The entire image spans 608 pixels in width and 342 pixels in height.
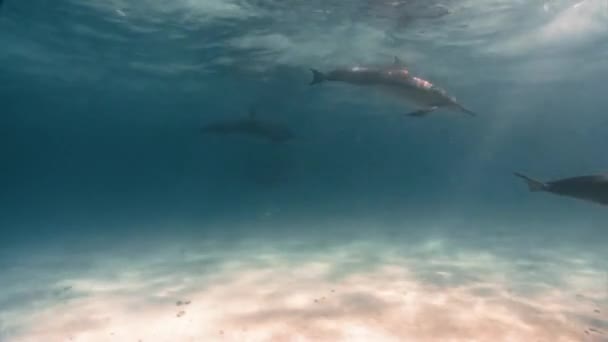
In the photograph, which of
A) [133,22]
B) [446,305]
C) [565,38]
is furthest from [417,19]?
[446,305]

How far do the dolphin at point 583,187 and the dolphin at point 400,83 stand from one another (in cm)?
358

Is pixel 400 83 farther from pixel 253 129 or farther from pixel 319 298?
pixel 253 129

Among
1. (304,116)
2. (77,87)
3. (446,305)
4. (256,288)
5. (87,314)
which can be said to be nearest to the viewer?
(446,305)

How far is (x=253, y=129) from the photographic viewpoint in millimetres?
21500

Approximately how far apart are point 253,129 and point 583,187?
1637cm

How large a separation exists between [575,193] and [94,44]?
23.7 m

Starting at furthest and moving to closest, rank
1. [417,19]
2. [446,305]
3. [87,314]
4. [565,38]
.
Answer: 1. [565,38]
2. [417,19]
3. [87,314]
4. [446,305]

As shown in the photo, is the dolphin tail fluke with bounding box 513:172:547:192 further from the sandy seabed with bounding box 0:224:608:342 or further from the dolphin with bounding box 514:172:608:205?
the sandy seabed with bounding box 0:224:608:342

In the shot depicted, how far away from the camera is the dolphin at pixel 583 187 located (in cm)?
665

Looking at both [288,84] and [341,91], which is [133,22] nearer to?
[288,84]

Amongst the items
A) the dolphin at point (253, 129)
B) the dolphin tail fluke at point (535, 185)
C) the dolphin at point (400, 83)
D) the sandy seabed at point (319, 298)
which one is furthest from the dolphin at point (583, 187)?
the dolphin at point (253, 129)

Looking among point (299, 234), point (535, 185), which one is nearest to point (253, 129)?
point (299, 234)

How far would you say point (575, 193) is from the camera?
22.6 feet

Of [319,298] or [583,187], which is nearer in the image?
[583,187]
